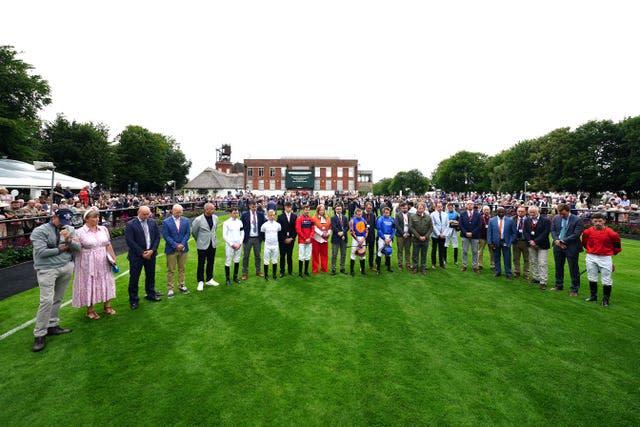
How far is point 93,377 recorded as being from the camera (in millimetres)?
4051

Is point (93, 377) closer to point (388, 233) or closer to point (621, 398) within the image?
point (621, 398)

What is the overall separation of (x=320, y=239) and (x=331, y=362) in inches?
183

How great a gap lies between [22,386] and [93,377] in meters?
0.79

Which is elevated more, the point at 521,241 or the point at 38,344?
the point at 521,241

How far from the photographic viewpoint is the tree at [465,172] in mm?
80062

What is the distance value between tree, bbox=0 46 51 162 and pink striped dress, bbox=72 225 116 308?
31104 mm

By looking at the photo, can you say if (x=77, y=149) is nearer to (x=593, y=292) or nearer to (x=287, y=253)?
(x=287, y=253)

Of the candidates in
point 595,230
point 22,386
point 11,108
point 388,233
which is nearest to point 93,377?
point 22,386

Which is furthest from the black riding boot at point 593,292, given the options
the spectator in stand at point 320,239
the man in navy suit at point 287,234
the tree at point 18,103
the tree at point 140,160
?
the tree at point 140,160

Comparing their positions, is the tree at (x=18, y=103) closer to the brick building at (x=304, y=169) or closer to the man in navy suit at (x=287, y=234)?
the man in navy suit at (x=287, y=234)

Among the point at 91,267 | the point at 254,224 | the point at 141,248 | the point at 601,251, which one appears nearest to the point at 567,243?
the point at 601,251

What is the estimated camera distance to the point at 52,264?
197 inches

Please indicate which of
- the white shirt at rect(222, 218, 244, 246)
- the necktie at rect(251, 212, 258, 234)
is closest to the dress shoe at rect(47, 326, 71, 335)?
the white shirt at rect(222, 218, 244, 246)

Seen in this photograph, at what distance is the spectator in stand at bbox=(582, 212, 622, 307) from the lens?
21.4ft
